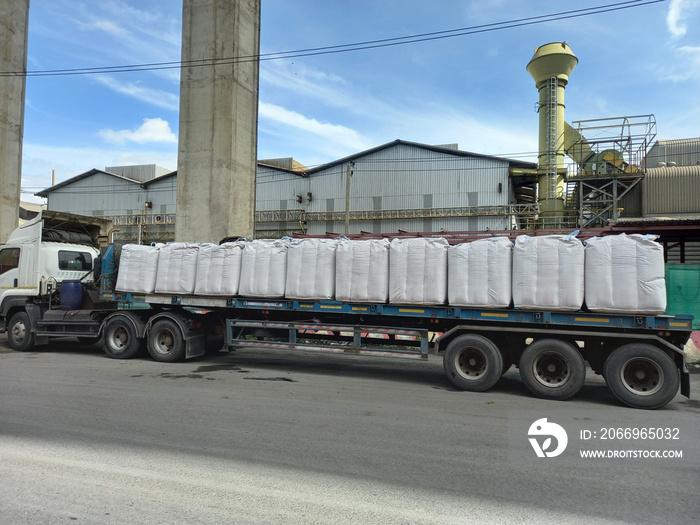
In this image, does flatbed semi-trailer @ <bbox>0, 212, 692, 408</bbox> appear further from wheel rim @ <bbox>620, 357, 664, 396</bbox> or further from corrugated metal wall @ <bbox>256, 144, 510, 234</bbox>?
corrugated metal wall @ <bbox>256, 144, 510, 234</bbox>

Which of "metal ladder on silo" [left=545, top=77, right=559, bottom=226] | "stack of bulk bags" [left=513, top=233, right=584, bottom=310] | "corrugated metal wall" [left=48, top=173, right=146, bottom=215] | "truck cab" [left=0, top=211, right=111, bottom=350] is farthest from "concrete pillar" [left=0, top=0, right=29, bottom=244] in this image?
"metal ladder on silo" [left=545, top=77, right=559, bottom=226]

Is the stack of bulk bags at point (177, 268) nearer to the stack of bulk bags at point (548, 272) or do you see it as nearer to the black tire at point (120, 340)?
the black tire at point (120, 340)

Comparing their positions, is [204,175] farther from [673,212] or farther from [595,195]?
[673,212]

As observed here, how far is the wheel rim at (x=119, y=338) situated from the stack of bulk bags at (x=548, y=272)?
921cm

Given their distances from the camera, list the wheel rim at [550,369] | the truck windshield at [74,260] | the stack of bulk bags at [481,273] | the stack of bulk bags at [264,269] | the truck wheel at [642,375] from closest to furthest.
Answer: the truck wheel at [642,375], the wheel rim at [550,369], the stack of bulk bags at [481,273], the stack of bulk bags at [264,269], the truck windshield at [74,260]

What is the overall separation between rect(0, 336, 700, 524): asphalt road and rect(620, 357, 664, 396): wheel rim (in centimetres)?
41

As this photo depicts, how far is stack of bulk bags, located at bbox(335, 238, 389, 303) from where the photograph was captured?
30.0 feet

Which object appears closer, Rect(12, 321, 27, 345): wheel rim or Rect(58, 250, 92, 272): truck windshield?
Rect(12, 321, 27, 345): wheel rim

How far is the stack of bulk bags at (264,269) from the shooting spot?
1000 centimetres

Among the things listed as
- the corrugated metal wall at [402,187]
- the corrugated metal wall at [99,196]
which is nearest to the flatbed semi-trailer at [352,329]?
the corrugated metal wall at [402,187]

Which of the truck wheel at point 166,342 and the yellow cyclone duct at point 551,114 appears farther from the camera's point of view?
the yellow cyclone duct at point 551,114

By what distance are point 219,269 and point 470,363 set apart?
574 centimetres

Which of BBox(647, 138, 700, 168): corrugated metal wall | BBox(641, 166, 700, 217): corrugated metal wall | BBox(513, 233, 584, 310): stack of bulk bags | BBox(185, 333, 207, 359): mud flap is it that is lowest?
BBox(185, 333, 207, 359): mud flap

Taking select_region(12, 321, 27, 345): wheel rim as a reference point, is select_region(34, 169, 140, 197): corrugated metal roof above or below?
above
